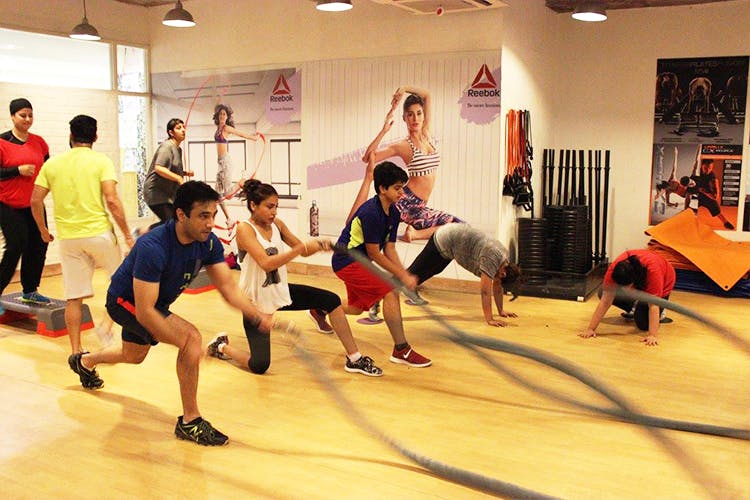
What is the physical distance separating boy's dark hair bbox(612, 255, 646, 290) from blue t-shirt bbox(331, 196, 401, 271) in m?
1.58

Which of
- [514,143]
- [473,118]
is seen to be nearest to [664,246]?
[514,143]

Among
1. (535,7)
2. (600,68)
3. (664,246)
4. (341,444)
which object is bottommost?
(341,444)

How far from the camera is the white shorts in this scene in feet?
15.3

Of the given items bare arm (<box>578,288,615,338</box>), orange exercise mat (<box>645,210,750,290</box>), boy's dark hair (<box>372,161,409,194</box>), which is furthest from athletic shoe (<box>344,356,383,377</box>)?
orange exercise mat (<box>645,210,750,290</box>)

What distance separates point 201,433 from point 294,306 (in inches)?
48.5

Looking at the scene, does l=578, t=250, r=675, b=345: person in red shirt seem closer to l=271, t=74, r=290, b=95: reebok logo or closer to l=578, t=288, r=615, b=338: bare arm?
l=578, t=288, r=615, b=338: bare arm

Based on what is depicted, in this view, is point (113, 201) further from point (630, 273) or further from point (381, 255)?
point (630, 273)

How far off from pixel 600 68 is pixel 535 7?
1.20 meters

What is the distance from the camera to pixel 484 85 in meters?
6.97

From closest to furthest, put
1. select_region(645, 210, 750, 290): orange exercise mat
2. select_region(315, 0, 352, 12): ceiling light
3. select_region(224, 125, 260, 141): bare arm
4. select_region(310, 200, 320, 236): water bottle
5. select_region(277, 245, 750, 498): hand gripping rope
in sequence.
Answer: select_region(277, 245, 750, 498): hand gripping rope < select_region(315, 0, 352, 12): ceiling light < select_region(645, 210, 750, 290): orange exercise mat < select_region(310, 200, 320, 236): water bottle < select_region(224, 125, 260, 141): bare arm

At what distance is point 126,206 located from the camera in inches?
356

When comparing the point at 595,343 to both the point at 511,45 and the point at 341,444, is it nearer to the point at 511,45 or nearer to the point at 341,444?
the point at 341,444

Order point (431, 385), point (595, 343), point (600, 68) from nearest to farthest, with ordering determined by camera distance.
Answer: point (431, 385) < point (595, 343) < point (600, 68)

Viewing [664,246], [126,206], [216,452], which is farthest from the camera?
[126,206]
